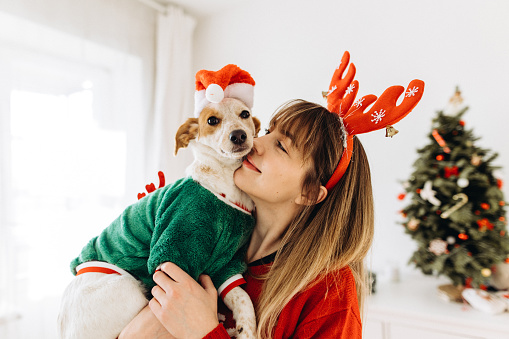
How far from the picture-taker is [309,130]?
1062 mm

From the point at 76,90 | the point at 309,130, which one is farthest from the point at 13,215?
the point at 309,130

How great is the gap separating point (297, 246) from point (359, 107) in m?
0.46

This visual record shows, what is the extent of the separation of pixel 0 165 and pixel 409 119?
7.67ft

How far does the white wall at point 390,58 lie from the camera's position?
2016 millimetres

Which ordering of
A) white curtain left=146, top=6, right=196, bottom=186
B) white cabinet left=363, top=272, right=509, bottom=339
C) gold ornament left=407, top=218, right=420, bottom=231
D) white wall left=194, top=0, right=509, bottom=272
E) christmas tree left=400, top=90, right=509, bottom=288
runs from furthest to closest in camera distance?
white curtain left=146, top=6, right=196, bottom=186
white wall left=194, top=0, right=509, bottom=272
gold ornament left=407, top=218, right=420, bottom=231
christmas tree left=400, top=90, right=509, bottom=288
white cabinet left=363, top=272, right=509, bottom=339

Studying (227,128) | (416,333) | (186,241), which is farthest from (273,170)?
(416,333)

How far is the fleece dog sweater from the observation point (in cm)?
93

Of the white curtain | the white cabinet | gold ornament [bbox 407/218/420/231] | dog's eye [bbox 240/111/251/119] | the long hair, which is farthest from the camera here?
the white curtain

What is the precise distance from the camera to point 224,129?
1.08 m

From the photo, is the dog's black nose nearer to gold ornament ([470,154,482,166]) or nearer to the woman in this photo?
the woman

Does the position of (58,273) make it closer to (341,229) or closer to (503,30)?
(341,229)

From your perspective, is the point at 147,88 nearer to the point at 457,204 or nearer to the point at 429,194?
the point at 429,194

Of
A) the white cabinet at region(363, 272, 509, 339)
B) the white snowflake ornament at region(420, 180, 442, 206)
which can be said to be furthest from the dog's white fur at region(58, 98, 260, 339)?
the white snowflake ornament at region(420, 180, 442, 206)

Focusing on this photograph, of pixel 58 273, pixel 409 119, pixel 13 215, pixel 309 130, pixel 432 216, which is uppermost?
pixel 409 119
